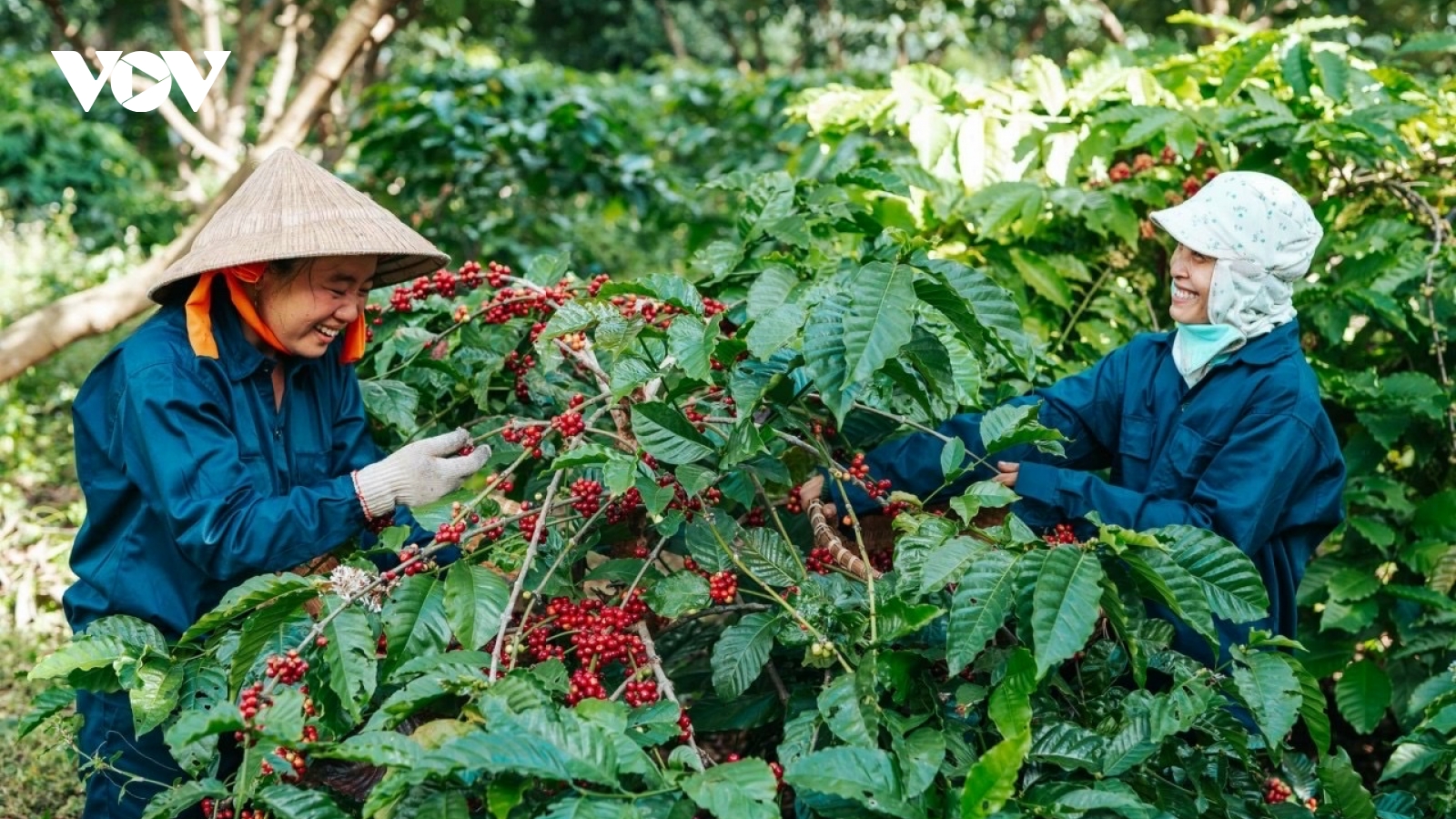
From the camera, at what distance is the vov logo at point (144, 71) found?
3.39 meters

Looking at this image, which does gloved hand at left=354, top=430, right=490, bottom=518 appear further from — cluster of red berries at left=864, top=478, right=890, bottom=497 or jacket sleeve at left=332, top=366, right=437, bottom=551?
cluster of red berries at left=864, top=478, right=890, bottom=497

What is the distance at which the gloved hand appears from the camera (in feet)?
7.41

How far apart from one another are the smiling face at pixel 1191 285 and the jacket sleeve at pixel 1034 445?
203 millimetres

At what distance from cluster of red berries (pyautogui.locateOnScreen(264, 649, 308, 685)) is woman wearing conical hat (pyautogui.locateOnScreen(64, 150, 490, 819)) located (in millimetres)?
340

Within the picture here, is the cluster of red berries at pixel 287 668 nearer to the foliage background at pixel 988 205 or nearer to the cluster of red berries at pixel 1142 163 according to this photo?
the foliage background at pixel 988 205

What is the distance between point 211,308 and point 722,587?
110 cm

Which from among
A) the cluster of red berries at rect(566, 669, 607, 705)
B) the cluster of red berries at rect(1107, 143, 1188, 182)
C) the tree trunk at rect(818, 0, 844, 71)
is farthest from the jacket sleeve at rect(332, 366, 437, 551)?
the tree trunk at rect(818, 0, 844, 71)

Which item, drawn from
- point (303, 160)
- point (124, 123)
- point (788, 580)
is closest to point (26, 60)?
point (124, 123)

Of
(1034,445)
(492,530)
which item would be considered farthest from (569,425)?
(1034,445)

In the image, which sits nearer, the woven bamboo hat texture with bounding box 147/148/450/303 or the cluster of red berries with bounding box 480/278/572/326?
the woven bamboo hat texture with bounding box 147/148/450/303

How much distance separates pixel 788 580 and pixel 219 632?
0.97 meters

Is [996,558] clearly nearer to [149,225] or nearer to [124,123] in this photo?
[149,225]

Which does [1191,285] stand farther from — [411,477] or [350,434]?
[350,434]

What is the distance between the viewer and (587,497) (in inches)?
88.4
